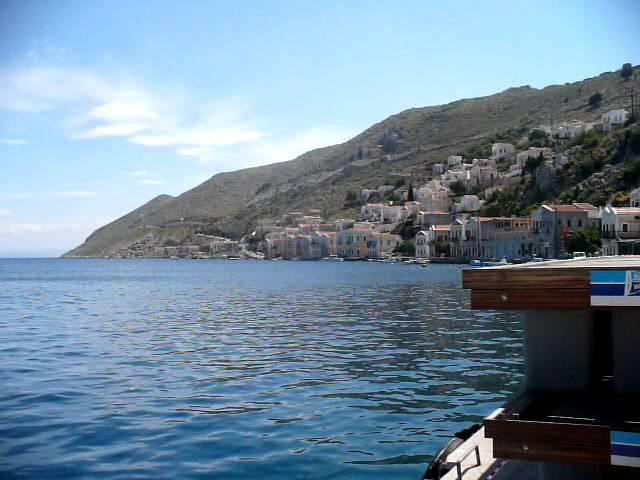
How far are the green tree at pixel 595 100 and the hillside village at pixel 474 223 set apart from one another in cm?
1583

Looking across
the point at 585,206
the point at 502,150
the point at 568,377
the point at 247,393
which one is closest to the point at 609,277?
the point at 568,377

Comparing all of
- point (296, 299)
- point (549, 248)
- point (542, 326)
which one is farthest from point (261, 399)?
point (549, 248)

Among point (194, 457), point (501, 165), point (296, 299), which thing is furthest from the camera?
point (501, 165)

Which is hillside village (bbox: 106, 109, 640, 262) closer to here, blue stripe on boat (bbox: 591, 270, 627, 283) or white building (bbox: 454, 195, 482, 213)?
white building (bbox: 454, 195, 482, 213)

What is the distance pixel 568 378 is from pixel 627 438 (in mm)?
1291

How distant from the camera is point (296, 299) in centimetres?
4266

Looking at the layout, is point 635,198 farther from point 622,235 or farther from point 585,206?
point 585,206

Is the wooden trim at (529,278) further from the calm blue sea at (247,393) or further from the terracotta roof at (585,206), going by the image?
the terracotta roof at (585,206)

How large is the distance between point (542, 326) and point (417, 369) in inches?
423

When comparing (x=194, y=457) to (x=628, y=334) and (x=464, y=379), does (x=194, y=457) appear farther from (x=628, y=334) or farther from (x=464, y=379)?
(x=464, y=379)

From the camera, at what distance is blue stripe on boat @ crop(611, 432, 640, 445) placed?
473 centimetres

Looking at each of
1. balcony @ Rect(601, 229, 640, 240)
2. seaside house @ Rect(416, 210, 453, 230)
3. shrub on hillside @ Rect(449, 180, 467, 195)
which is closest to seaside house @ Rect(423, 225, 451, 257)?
seaside house @ Rect(416, 210, 453, 230)

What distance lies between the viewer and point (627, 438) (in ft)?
15.5

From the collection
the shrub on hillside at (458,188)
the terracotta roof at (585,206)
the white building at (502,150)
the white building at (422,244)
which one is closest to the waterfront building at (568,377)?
the terracotta roof at (585,206)
